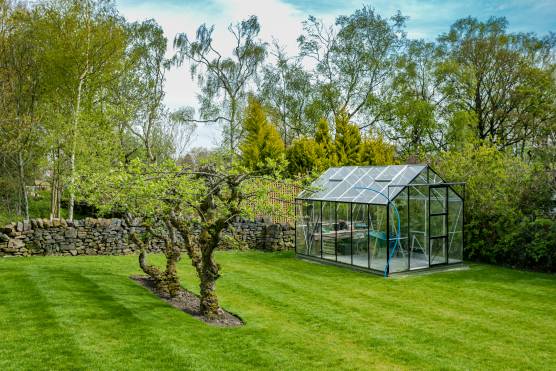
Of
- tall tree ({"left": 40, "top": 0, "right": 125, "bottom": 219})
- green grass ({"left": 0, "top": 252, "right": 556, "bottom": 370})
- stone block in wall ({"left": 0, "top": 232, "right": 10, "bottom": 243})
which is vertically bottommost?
green grass ({"left": 0, "top": 252, "right": 556, "bottom": 370})

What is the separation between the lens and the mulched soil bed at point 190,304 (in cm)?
822

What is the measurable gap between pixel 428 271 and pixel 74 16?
15.3 m

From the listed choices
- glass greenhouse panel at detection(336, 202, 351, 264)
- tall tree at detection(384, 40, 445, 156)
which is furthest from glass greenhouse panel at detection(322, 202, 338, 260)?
tall tree at detection(384, 40, 445, 156)

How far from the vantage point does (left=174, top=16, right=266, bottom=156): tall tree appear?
31531 mm

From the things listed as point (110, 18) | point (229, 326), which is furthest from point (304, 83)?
point (229, 326)

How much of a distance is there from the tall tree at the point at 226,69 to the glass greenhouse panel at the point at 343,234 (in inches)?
691

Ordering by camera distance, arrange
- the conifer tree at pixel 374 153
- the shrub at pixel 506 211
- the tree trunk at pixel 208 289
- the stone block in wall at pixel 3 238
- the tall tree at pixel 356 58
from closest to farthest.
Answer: the tree trunk at pixel 208 289 → the shrub at pixel 506 211 → the stone block in wall at pixel 3 238 → the conifer tree at pixel 374 153 → the tall tree at pixel 356 58

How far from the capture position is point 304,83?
32.5 m

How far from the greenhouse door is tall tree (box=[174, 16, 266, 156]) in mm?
19091

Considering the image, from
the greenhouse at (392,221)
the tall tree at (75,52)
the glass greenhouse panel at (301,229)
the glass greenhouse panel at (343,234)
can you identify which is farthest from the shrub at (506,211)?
the tall tree at (75,52)

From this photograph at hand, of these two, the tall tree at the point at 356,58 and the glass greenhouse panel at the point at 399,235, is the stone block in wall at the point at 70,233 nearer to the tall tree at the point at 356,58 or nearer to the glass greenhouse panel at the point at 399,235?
the glass greenhouse panel at the point at 399,235

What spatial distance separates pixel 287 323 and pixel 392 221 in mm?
5694

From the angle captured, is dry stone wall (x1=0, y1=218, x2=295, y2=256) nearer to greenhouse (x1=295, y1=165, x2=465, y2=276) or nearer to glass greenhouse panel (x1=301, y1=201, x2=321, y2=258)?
glass greenhouse panel (x1=301, y1=201, x2=321, y2=258)

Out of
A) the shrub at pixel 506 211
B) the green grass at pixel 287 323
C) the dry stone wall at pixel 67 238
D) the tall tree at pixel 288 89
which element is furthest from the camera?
the tall tree at pixel 288 89
